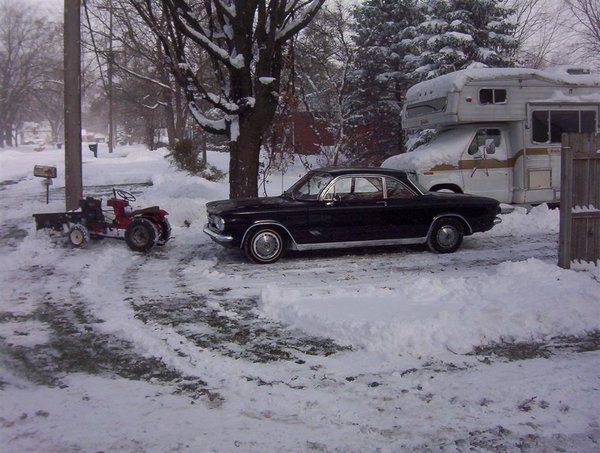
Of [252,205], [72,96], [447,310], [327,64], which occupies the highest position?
[327,64]

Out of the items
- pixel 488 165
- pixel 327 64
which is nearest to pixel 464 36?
pixel 327 64

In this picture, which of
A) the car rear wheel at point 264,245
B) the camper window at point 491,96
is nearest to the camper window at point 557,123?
the camper window at point 491,96

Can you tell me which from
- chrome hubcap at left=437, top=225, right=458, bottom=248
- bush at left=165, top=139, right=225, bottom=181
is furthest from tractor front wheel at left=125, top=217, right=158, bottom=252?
bush at left=165, top=139, right=225, bottom=181

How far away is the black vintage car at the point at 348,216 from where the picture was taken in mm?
8617

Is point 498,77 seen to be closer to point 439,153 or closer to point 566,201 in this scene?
point 439,153

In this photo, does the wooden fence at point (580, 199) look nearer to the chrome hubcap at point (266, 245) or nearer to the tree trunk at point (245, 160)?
the chrome hubcap at point (266, 245)

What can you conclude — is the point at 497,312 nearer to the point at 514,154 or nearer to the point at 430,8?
the point at 514,154

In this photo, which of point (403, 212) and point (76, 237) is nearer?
point (403, 212)

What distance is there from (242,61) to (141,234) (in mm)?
3649

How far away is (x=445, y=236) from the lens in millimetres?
9422

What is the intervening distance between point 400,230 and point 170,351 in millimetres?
4957

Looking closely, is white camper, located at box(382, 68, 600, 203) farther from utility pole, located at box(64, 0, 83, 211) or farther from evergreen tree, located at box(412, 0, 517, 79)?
evergreen tree, located at box(412, 0, 517, 79)

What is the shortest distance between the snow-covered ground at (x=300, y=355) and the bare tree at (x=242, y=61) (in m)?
2.86

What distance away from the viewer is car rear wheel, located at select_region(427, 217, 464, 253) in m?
9.40
